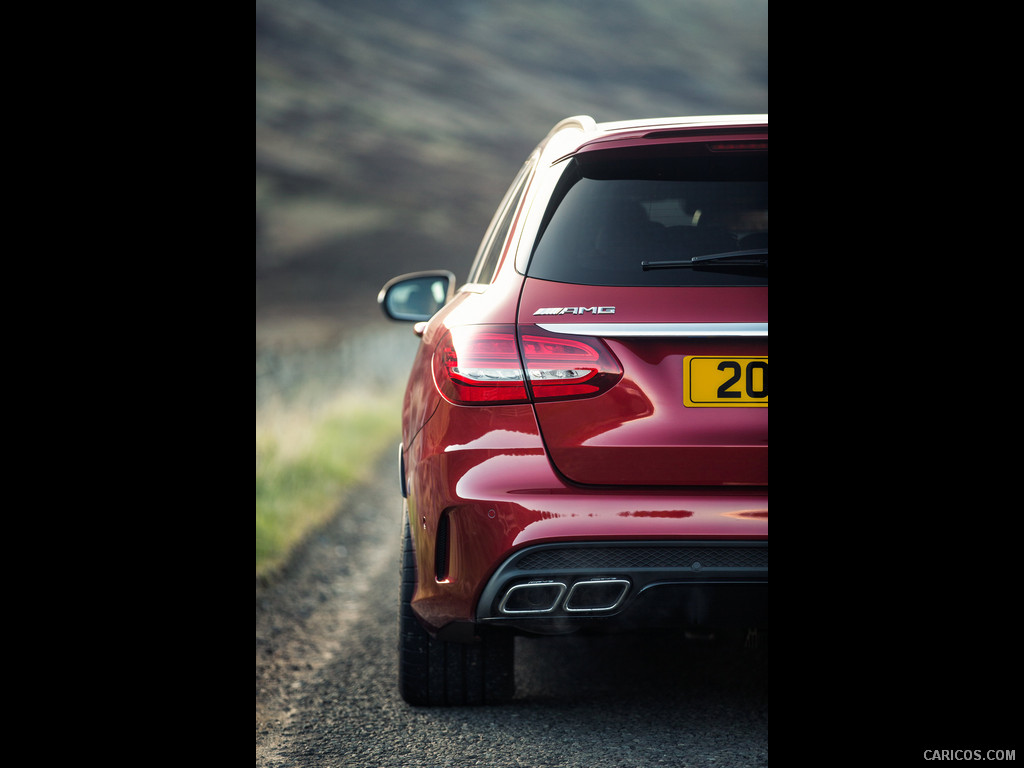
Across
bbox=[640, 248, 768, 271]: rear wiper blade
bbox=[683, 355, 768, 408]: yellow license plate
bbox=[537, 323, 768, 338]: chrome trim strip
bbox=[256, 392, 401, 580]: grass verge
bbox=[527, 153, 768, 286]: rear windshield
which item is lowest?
bbox=[256, 392, 401, 580]: grass verge

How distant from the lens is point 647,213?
8.68 ft

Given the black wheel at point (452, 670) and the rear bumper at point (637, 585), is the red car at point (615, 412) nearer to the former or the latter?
the rear bumper at point (637, 585)

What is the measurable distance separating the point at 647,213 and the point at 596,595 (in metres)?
1.04

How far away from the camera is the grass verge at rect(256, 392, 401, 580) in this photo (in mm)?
5988

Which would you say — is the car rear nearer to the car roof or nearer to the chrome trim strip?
the chrome trim strip

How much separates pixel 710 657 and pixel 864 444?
5.85 ft

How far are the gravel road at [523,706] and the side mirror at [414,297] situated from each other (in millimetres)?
1362

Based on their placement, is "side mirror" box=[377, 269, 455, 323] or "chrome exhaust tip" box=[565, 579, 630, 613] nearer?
"chrome exhaust tip" box=[565, 579, 630, 613]

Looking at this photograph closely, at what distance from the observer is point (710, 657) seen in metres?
3.70

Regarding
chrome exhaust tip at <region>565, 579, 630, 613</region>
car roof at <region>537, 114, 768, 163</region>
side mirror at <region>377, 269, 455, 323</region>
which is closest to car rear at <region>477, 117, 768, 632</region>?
chrome exhaust tip at <region>565, 579, 630, 613</region>

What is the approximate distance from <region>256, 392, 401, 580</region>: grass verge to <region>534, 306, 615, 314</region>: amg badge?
10.4 ft

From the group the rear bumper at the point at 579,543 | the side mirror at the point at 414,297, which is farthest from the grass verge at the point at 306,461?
the rear bumper at the point at 579,543
